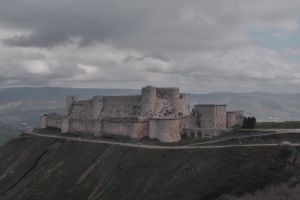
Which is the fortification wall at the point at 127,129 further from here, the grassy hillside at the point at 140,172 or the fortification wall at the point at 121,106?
the grassy hillside at the point at 140,172

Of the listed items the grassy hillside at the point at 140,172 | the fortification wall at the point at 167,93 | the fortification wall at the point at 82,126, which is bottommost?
the grassy hillside at the point at 140,172

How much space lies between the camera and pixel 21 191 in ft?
281

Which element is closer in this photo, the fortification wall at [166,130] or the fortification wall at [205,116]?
the fortification wall at [166,130]

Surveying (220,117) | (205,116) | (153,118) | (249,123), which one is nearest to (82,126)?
(153,118)

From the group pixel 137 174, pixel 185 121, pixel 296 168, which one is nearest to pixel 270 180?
pixel 296 168

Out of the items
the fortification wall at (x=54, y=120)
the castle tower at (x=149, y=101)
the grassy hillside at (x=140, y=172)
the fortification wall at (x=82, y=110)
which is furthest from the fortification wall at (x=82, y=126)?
the castle tower at (x=149, y=101)

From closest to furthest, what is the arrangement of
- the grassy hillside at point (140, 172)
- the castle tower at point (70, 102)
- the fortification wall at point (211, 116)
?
the grassy hillside at point (140, 172), the fortification wall at point (211, 116), the castle tower at point (70, 102)

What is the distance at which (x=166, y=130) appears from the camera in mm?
87438

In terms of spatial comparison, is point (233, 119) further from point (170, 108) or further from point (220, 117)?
point (170, 108)

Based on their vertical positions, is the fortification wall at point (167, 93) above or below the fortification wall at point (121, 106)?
above

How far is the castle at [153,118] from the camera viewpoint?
89.8 metres

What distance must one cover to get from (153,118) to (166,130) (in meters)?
4.87

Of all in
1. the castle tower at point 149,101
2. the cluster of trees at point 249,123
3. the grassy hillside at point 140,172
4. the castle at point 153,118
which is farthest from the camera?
the castle tower at point 149,101

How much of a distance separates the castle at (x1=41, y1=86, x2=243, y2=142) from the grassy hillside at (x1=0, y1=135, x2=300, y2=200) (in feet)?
21.9
